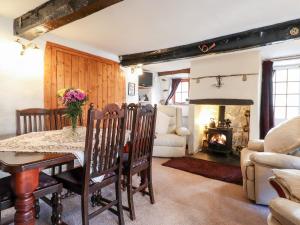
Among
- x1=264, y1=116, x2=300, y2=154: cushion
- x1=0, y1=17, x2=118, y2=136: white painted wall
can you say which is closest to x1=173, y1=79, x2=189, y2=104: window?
x1=264, y1=116, x2=300, y2=154: cushion

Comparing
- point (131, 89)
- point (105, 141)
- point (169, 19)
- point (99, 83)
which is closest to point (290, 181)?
point (105, 141)

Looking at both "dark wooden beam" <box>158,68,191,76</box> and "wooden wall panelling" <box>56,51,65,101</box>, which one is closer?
"wooden wall panelling" <box>56,51,65,101</box>

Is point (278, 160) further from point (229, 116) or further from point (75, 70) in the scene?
point (75, 70)

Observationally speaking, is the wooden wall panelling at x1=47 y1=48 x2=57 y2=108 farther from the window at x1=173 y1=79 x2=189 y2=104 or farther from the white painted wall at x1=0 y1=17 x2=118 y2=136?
the window at x1=173 y1=79 x2=189 y2=104

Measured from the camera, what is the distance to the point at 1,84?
2578mm

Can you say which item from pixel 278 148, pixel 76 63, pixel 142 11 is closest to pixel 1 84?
pixel 76 63

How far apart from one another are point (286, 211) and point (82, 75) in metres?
3.50

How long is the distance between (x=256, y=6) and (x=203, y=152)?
129 inches

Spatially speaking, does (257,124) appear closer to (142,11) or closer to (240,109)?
(240,109)

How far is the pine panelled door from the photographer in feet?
10.3

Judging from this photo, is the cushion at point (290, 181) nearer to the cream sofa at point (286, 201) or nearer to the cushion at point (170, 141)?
the cream sofa at point (286, 201)

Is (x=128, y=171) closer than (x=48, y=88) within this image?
Yes

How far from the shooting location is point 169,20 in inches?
100

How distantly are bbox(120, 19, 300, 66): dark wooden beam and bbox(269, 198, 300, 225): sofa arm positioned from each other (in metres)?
2.23
